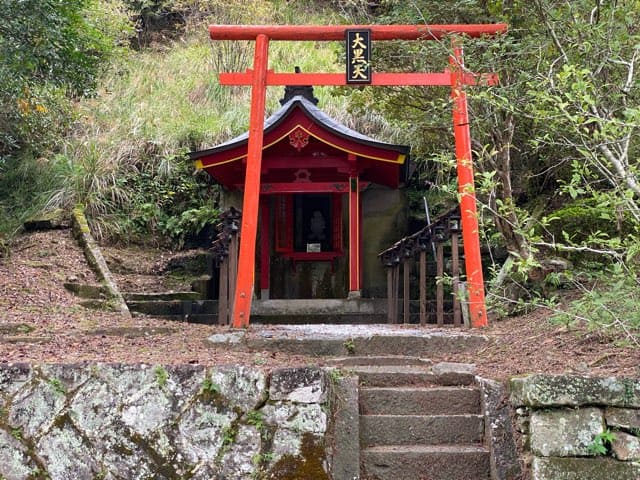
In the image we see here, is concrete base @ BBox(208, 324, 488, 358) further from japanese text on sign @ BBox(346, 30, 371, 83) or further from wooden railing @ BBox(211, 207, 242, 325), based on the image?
japanese text on sign @ BBox(346, 30, 371, 83)

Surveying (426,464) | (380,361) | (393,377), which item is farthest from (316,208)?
(426,464)

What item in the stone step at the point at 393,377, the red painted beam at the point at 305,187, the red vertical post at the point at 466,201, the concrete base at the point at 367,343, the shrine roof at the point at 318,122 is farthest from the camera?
the red painted beam at the point at 305,187

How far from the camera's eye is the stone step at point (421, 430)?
3.90 m

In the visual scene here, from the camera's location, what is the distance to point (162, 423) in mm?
3535

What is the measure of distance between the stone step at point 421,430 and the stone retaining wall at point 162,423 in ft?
1.53

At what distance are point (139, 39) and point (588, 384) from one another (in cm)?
1895

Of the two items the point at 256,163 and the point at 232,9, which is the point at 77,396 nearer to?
the point at 256,163

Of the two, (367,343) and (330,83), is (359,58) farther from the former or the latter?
(367,343)


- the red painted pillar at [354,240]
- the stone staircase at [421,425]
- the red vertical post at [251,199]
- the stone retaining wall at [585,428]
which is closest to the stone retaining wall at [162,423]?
the stone staircase at [421,425]

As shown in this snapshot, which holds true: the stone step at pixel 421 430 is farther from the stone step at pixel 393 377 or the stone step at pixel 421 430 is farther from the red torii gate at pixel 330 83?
the red torii gate at pixel 330 83

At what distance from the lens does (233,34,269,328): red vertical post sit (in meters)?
6.20

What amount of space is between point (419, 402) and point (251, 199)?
3062 mm

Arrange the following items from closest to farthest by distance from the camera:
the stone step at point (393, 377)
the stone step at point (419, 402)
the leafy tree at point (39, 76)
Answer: the stone step at point (419, 402) → the stone step at point (393, 377) → the leafy tree at point (39, 76)

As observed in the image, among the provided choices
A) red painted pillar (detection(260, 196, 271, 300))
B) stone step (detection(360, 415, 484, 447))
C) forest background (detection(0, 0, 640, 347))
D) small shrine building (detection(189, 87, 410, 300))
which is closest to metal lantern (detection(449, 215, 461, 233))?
forest background (detection(0, 0, 640, 347))
